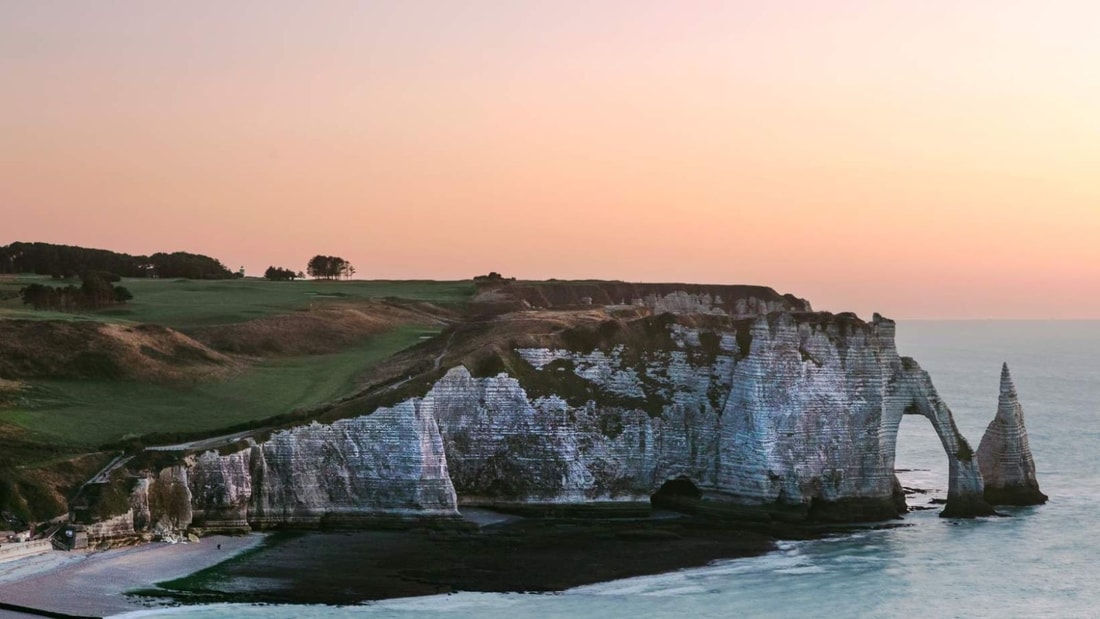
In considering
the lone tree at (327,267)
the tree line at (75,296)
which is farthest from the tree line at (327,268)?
the tree line at (75,296)

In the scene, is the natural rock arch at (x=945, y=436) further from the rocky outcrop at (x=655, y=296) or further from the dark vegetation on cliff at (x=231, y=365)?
the rocky outcrop at (x=655, y=296)

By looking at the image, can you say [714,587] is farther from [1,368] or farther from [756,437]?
[1,368]

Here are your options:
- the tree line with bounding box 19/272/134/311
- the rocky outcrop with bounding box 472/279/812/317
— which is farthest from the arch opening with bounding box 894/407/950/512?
the tree line with bounding box 19/272/134/311

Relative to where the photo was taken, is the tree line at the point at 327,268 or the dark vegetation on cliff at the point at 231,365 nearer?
the dark vegetation on cliff at the point at 231,365

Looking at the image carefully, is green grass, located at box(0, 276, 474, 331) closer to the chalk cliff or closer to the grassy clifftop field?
the grassy clifftop field

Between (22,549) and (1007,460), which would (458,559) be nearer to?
(22,549)

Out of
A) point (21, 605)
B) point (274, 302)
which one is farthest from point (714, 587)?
point (274, 302)
